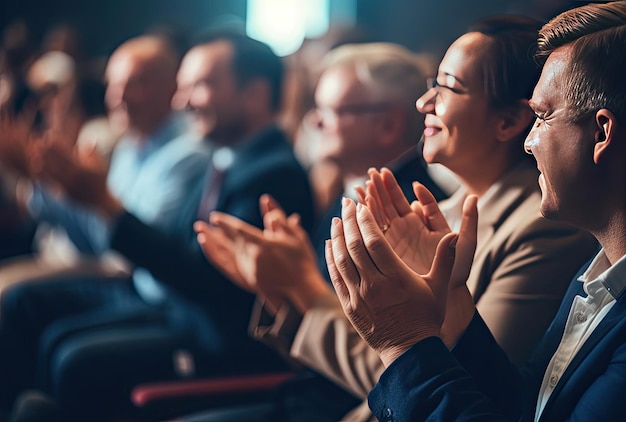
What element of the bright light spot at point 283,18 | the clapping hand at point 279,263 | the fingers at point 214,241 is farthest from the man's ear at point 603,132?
the bright light spot at point 283,18

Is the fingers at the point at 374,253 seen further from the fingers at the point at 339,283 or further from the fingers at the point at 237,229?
the fingers at the point at 237,229

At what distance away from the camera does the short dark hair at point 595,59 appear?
2.88 feet

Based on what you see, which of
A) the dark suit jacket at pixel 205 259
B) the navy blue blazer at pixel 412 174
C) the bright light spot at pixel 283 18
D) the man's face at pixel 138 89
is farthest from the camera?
the bright light spot at pixel 283 18

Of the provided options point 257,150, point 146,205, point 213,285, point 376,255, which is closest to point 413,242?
point 376,255

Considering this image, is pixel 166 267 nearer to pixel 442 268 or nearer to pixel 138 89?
pixel 138 89

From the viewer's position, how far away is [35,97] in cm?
415

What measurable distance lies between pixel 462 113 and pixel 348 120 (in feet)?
2.29

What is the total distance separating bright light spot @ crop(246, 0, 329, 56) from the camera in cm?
572

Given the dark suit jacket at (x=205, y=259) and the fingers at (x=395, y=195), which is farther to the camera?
the dark suit jacket at (x=205, y=259)

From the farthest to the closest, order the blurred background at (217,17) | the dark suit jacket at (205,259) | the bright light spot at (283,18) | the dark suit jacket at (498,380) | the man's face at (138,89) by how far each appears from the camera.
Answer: the bright light spot at (283,18) → the blurred background at (217,17) → the man's face at (138,89) → the dark suit jacket at (205,259) → the dark suit jacket at (498,380)

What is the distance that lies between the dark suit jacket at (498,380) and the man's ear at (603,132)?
135 millimetres

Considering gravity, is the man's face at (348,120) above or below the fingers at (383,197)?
below

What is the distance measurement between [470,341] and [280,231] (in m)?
0.66

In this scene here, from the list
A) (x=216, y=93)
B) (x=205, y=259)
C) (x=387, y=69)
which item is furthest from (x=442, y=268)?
(x=216, y=93)
